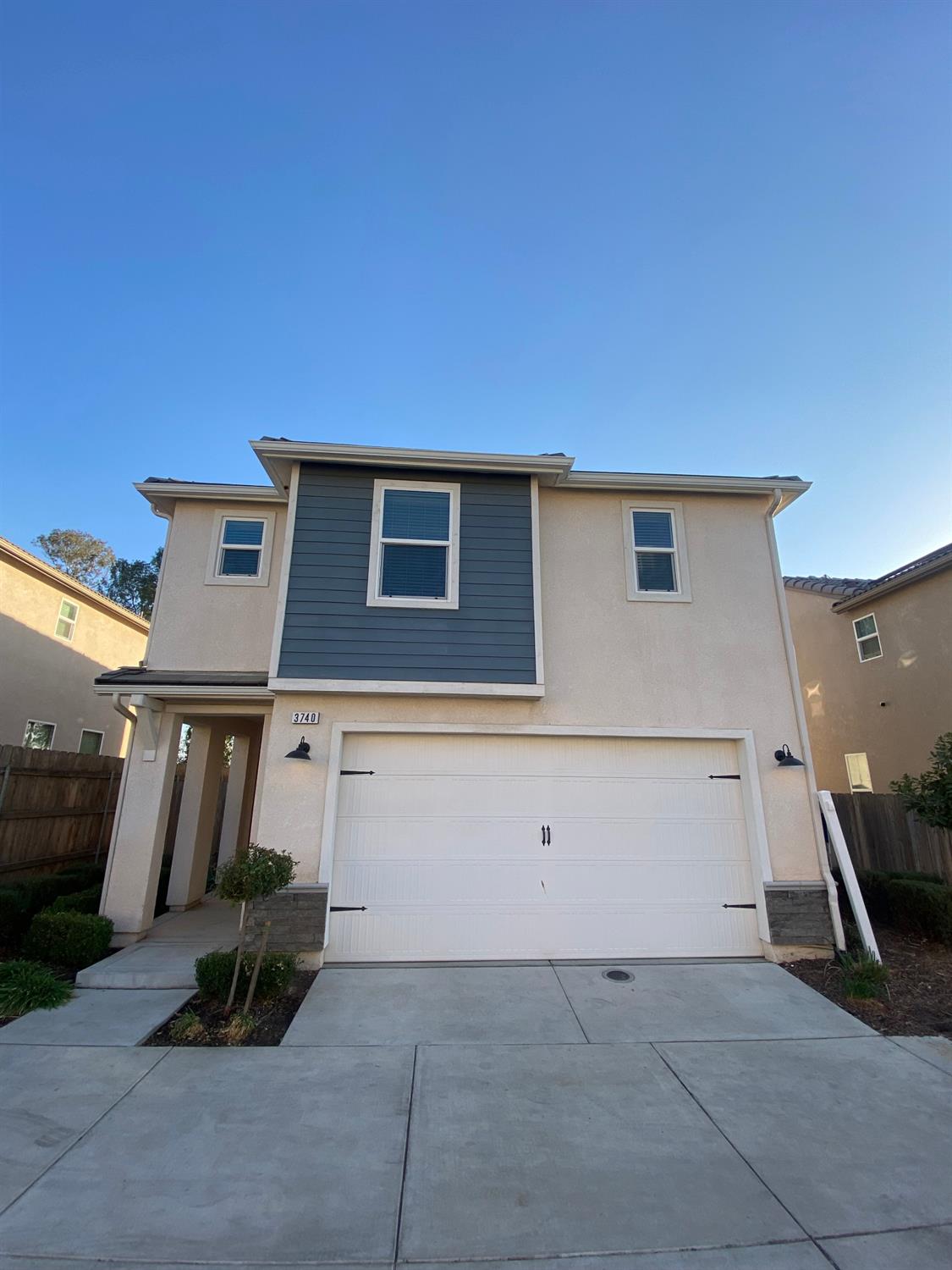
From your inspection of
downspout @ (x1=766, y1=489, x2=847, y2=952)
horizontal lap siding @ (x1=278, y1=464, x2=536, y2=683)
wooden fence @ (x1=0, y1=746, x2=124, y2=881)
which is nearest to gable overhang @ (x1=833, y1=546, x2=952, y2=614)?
downspout @ (x1=766, y1=489, x2=847, y2=952)

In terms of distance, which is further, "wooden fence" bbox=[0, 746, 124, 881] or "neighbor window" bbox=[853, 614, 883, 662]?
"neighbor window" bbox=[853, 614, 883, 662]

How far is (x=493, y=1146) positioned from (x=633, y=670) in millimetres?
4702

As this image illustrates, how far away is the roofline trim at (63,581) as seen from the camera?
1060 cm

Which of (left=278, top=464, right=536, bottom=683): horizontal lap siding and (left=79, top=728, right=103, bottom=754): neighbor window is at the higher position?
(left=278, top=464, right=536, bottom=683): horizontal lap siding

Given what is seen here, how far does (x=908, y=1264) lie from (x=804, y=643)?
1263 centimetres

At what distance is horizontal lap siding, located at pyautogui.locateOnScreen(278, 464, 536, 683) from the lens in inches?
250

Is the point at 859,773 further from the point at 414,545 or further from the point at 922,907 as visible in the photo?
the point at 414,545

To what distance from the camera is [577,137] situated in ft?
26.9

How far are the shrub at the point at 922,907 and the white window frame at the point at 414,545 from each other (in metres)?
6.39

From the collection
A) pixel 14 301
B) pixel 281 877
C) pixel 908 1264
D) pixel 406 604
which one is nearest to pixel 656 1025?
pixel 908 1264

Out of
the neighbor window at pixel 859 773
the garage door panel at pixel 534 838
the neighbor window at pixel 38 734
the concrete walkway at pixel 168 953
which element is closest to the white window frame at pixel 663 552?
the garage door panel at pixel 534 838

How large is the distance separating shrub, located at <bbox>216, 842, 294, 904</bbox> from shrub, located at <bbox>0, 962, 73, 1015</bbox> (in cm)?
178

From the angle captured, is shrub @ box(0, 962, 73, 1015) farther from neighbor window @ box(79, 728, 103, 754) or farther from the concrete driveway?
neighbor window @ box(79, 728, 103, 754)

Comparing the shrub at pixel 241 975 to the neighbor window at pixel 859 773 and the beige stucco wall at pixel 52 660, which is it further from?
the neighbor window at pixel 859 773
